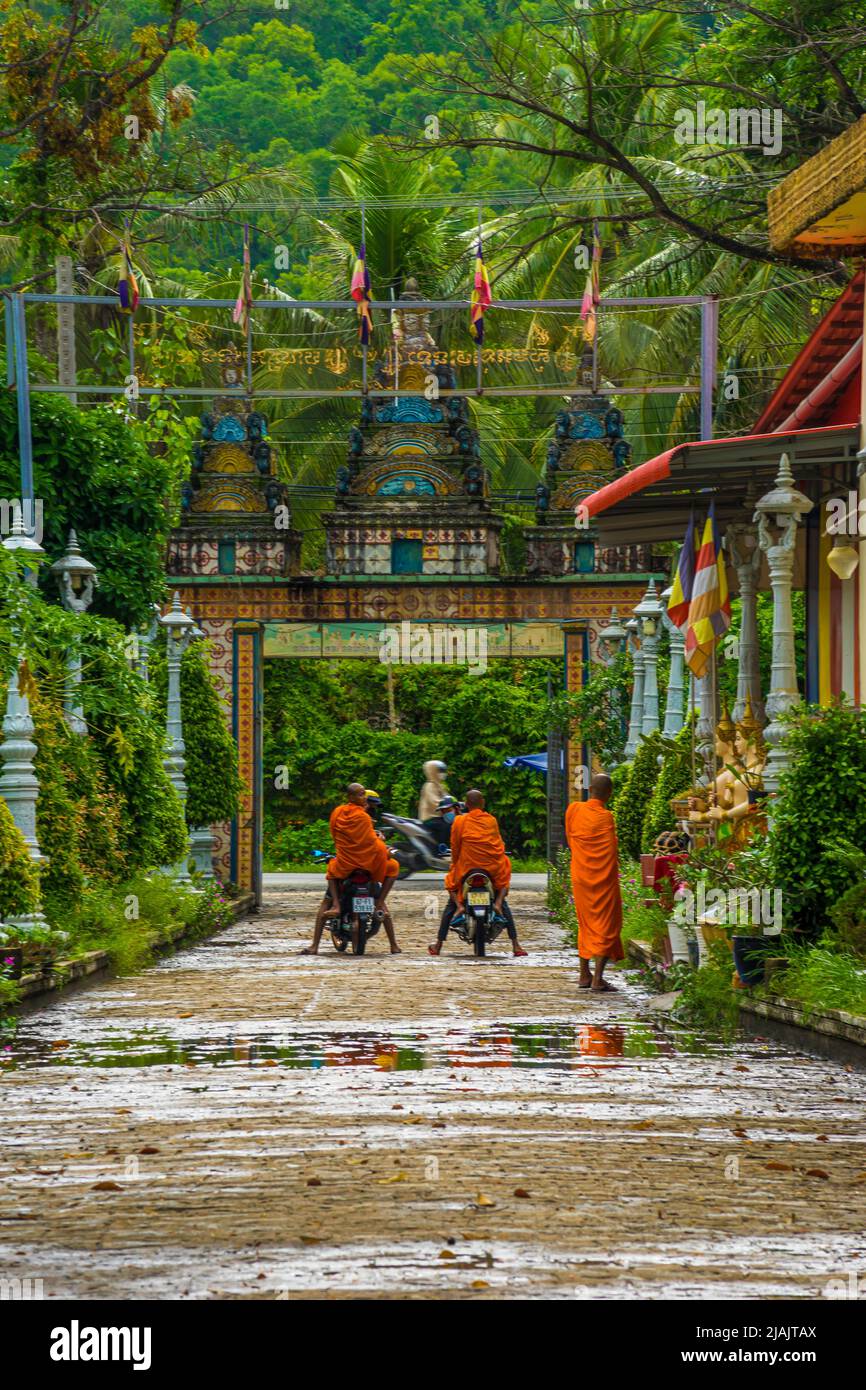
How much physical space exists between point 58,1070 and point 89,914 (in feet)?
21.4

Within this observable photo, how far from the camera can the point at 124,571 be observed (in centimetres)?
2170

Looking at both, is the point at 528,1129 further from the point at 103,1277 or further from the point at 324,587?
the point at 324,587

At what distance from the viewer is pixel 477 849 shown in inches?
719

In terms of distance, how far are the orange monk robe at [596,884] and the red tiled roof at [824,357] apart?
3945mm

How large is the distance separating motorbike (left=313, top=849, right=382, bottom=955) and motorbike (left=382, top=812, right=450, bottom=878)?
1546cm

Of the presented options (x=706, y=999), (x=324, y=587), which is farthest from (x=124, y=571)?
(x=706, y=999)

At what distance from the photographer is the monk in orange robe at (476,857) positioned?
59.4 feet

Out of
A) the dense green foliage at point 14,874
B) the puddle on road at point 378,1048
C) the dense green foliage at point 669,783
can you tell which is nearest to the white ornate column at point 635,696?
the dense green foliage at point 669,783

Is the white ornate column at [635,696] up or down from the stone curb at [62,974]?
up

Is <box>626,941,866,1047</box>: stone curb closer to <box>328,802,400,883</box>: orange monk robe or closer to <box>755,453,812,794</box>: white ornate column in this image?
<box>755,453,812,794</box>: white ornate column

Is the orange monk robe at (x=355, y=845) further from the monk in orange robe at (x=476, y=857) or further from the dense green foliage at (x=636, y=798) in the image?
the dense green foliage at (x=636, y=798)

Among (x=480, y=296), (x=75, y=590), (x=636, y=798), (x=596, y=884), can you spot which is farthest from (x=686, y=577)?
(x=480, y=296)

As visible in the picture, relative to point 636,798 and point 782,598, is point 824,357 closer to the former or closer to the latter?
point 782,598

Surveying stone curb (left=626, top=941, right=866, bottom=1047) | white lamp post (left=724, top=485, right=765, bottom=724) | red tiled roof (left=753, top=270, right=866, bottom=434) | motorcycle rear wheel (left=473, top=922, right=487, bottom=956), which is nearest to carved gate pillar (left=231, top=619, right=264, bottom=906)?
motorcycle rear wheel (left=473, top=922, right=487, bottom=956)
